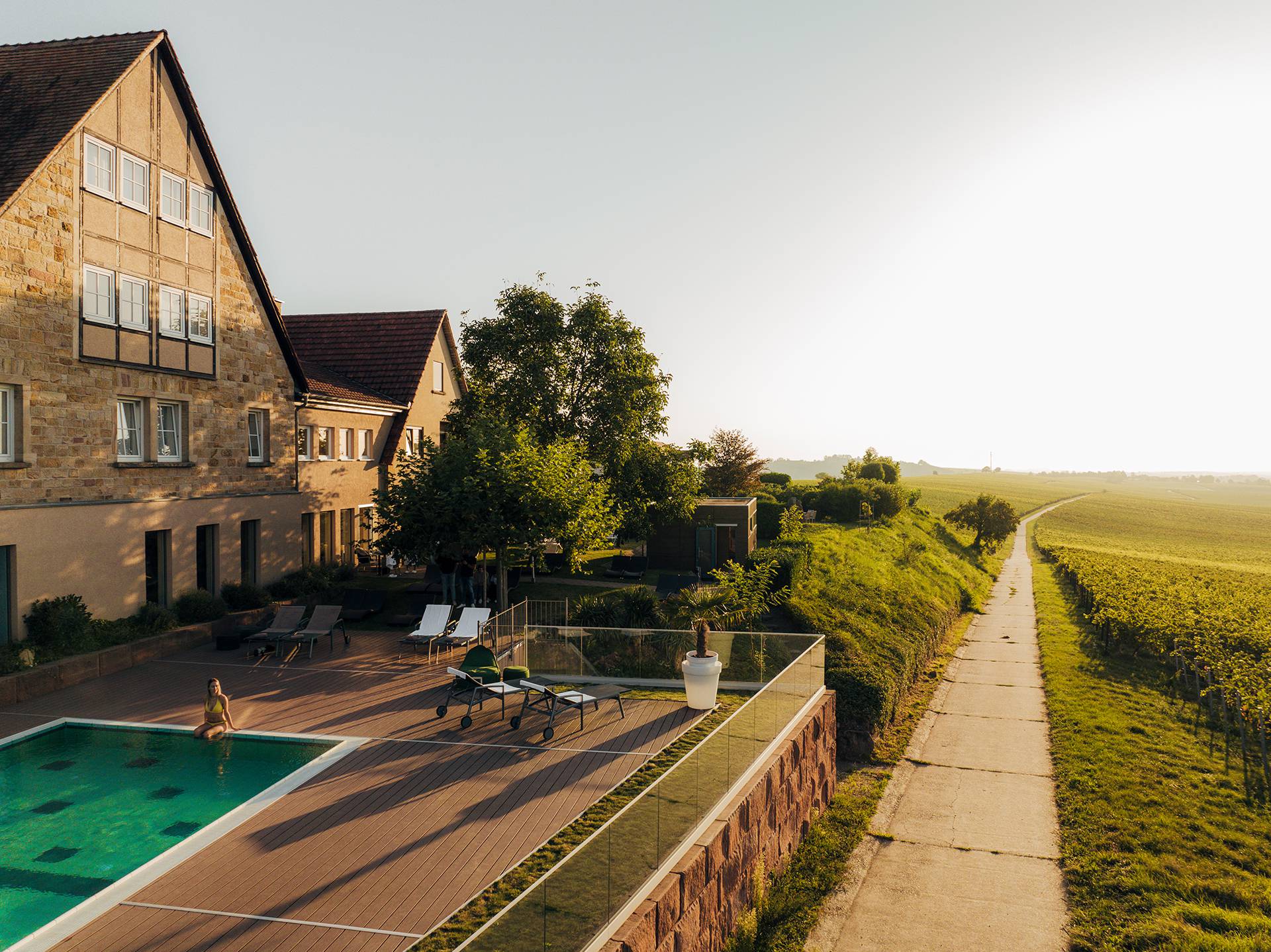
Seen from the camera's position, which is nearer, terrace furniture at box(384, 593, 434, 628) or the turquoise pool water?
the turquoise pool water

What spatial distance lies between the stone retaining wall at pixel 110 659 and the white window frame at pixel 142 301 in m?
7.07

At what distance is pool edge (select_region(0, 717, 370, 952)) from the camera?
704cm

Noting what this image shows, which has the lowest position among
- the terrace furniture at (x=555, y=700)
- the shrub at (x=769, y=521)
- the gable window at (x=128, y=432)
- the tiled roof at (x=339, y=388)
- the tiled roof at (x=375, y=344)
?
the terrace furniture at (x=555, y=700)

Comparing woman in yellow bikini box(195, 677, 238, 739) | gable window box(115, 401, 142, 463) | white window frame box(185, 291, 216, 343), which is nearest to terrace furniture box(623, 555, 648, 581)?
white window frame box(185, 291, 216, 343)

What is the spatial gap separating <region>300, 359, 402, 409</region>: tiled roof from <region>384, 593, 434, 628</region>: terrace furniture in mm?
7501

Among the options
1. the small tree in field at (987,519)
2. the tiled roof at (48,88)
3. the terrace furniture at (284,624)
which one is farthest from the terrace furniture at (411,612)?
the small tree in field at (987,519)

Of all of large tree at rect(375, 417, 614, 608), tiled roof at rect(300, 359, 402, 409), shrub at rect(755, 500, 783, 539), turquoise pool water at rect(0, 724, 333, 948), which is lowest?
turquoise pool water at rect(0, 724, 333, 948)

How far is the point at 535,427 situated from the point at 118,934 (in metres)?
22.6

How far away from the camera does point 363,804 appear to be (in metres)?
9.86

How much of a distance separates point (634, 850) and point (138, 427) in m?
17.5

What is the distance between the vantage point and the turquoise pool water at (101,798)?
8.12 m

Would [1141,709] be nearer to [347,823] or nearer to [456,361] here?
[347,823]

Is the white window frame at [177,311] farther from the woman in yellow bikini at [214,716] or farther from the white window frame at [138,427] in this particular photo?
the woman in yellow bikini at [214,716]

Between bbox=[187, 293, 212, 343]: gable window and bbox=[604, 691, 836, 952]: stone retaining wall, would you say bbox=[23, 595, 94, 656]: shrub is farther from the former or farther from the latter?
bbox=[604, 691, 836, 952]: stone retaining wall
